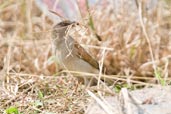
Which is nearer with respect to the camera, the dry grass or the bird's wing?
the bird's wing

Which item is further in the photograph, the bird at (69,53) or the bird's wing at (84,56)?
the bird's wing at (84,56)

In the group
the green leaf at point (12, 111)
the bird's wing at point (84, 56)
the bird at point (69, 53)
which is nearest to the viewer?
the green leaf at point (12, 111)

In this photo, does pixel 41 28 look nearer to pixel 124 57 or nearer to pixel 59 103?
pixel 124 57

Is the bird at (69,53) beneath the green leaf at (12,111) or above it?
above

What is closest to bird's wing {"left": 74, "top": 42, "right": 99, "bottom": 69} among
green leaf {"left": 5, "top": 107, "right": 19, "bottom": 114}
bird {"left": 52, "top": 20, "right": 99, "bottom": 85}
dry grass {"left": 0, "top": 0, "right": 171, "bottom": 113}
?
bird {"left": 52, "top": 20, "right": 99, "bottom": 85}

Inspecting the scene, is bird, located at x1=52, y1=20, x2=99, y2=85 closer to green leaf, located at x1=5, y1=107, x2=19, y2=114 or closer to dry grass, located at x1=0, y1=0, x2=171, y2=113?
dry grass, located at x1=0, y1=0, x2=171, y2=113

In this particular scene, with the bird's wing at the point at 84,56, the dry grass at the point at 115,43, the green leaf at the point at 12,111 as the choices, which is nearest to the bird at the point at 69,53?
the bird's wing at the point at 84,56

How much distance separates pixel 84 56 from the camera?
13.7 feet

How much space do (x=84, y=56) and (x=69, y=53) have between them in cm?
34

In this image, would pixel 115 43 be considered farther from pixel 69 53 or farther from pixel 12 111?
pixel 12 111

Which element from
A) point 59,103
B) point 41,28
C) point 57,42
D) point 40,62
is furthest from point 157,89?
point 41,28

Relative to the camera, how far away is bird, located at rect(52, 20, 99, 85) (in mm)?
3939

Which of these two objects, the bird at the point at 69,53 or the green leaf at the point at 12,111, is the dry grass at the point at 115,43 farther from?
the green leaf at the point at 12,111

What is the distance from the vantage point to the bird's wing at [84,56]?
4098 mm
